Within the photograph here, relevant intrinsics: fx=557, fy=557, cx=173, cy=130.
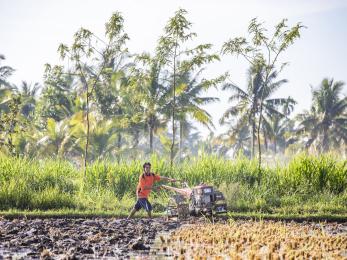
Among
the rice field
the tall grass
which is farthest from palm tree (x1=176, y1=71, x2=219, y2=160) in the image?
the rice field

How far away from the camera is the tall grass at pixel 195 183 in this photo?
1781 cm

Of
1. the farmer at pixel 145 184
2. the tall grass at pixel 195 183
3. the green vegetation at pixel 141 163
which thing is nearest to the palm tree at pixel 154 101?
the green vegetation at pixel 141 163

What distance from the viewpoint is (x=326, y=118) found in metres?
47.8

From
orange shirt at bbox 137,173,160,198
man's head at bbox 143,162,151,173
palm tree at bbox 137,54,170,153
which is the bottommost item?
orange shirt at bbox 137,173,160,198

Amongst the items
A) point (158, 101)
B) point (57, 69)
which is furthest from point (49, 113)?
point (57, 69)

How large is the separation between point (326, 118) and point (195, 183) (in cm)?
3072

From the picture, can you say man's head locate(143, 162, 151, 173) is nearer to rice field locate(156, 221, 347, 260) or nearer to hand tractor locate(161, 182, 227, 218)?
hand tractor locate(161, 182, 227, 218)

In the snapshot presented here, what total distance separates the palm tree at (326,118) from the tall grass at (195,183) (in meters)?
27.0

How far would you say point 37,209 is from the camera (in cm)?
1741

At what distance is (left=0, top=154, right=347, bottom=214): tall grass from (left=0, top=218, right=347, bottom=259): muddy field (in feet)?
14.7

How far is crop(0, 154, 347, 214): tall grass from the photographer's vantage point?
701 inches

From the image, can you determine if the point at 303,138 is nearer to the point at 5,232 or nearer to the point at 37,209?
the point at 37,209

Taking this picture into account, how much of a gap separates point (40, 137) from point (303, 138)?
27567 millimetres

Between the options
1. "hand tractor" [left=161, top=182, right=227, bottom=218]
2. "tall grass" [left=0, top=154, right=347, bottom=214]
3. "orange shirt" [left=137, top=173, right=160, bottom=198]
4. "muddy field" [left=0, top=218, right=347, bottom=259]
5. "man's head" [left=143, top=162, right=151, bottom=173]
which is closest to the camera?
"muddy field" [left=0, top=218, right=347, bottom=259]
